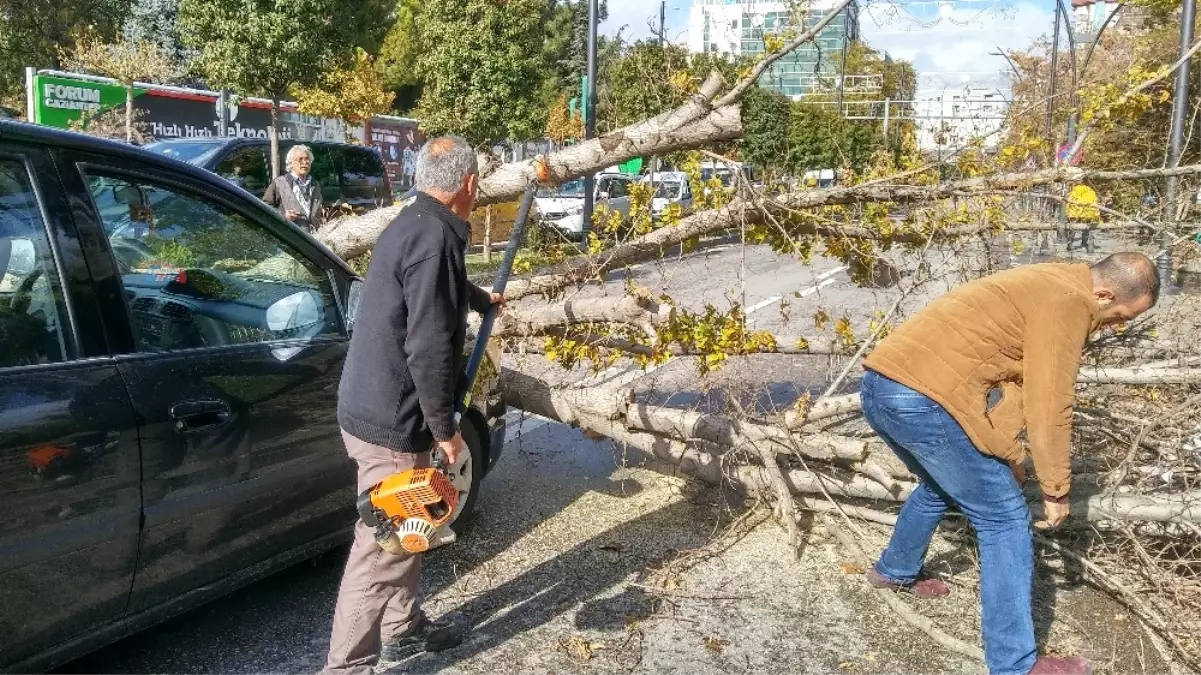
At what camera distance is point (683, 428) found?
5.12 m

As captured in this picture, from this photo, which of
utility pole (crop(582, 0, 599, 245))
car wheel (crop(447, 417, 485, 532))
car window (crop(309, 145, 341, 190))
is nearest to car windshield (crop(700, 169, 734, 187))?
car wheel (crop(447, 417, 485, 532))

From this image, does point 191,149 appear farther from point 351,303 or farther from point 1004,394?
point 1004,394

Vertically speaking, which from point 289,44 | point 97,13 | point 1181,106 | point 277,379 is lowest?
point 277,379

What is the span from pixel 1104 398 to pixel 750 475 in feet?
5.81

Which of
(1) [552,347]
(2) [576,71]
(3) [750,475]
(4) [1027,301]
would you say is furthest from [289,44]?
(2) [576,71]

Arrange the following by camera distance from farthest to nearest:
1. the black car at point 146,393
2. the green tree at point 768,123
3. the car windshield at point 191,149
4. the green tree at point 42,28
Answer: the green tree at point 42,28 → the green tree at point 768,123 → the car windshield at point 191,149 → the black car at point 146,393

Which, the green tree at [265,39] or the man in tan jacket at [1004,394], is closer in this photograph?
the man in tan jacket at [1004,394]

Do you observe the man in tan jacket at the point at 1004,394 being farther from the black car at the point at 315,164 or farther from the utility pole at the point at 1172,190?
the black car at the point at 315,164

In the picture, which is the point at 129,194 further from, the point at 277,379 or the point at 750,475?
the point at 750,475

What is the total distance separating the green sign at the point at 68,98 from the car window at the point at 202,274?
16748 millimetres


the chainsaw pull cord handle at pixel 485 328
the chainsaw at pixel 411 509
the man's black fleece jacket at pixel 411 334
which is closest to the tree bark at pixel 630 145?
the chainsaw pull cord handle at pixel 485 328

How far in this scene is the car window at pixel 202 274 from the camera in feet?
10.8

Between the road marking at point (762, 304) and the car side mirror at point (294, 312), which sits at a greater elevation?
the car side mirror at point (294, 312)

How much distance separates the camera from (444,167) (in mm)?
3205
